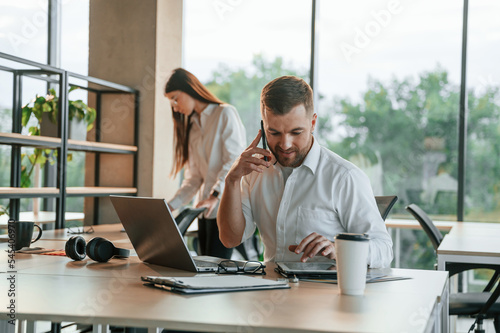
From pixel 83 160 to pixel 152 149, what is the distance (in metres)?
0.60

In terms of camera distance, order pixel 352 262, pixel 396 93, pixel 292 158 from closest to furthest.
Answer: pixel 352 262, pixel 292 158, pixel 396 93

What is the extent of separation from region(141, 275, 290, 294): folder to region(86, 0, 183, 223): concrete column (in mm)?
3027

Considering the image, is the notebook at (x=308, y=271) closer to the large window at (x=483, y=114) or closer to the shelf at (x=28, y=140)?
the shelf at (x=28, y=140)

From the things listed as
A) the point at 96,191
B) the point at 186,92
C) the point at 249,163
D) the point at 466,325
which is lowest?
the point at 466,325

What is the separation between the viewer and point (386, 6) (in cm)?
477

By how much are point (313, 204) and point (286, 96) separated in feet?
1.23

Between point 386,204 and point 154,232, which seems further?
point 386,204

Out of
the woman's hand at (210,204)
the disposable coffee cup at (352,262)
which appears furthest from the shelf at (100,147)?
the disposable coffee cup at (352,262)

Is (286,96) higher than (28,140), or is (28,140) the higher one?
(286,96)

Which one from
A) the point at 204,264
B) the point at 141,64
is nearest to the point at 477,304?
the point at 204,264

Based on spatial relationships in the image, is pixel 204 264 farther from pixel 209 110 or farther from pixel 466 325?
pixel 466 325

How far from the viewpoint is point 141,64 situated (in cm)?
446

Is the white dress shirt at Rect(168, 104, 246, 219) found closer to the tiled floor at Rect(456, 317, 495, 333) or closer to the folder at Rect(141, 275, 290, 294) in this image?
the folder at Rect(141, 275, 290, 294)

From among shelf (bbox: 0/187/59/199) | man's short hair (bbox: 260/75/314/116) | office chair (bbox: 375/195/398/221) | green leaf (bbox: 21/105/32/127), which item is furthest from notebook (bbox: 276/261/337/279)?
green leaf (bbox: 21/105/32/127)
